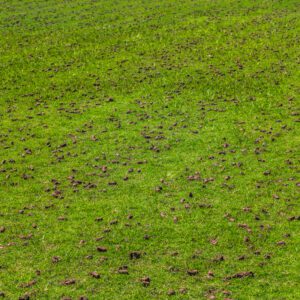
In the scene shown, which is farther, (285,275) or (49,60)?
(49,60)

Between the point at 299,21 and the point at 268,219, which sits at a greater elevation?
the point at 299,21

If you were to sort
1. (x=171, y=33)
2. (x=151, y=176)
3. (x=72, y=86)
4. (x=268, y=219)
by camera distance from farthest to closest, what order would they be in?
(x=171, y=33) < (x=72, y=86) < (x=151, y=176) < (x=268, y=219)

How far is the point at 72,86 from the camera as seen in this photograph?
30078mm

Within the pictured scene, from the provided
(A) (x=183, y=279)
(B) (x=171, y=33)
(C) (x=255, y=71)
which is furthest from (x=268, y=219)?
(B) (x=171, y=33)

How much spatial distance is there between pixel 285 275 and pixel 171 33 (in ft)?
93.2

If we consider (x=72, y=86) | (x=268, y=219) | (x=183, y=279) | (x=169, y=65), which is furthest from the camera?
(x=169, y=65)

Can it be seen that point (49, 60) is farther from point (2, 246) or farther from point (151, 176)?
point (2, 246)

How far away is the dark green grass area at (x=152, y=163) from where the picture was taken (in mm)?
14477

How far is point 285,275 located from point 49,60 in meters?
25.2

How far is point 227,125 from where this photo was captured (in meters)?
24.0

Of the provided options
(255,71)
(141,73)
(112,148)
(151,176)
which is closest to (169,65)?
(141,73)

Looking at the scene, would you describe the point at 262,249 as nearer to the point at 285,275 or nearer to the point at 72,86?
the point at 285,275

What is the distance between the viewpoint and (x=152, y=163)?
20.9 meters

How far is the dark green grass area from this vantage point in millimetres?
14477
